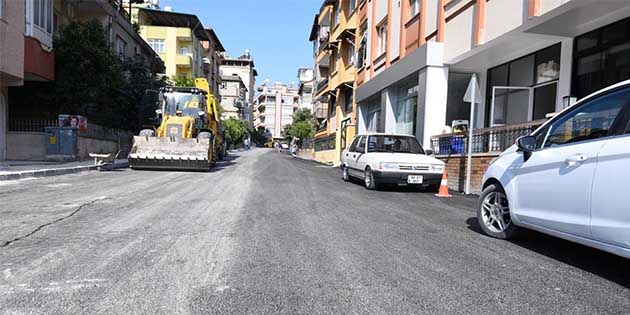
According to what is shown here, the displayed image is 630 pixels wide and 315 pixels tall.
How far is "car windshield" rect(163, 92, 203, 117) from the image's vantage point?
17875mm

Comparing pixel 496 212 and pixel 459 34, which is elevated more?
pixel 459 34

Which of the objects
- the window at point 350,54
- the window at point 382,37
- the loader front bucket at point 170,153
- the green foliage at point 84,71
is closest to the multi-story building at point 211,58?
the window at point 350,54

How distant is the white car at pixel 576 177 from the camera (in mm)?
3795

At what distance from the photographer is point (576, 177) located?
4.27 meters

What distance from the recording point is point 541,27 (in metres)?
9.89

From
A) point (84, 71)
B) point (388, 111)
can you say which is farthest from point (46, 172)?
point (388, 111)

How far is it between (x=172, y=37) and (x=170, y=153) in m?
37.3

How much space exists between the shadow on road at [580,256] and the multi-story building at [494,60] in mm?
4631

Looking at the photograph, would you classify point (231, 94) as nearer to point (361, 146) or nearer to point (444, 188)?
point (361, 146)

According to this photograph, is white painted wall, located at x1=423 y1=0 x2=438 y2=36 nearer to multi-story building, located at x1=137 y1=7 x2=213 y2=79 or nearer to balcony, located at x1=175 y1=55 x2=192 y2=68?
multi-story building, located at x1=137 y1=7 x2=213 y2=79

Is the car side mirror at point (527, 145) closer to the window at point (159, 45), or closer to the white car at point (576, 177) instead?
the white car at point (576, 177)

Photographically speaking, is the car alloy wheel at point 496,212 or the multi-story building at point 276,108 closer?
the car alloy wheel at point 496,212

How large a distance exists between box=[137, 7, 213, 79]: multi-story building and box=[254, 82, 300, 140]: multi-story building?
80.4 metres

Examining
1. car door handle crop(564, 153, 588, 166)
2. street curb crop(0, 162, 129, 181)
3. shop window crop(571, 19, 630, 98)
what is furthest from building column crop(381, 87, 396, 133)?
car door handle crop(564, 153, 588, 166)
